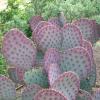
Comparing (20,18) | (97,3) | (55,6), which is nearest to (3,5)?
(20,18)

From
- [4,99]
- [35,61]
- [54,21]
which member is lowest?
[4,99]

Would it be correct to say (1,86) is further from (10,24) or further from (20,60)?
(10,24)

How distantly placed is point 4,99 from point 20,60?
265mm

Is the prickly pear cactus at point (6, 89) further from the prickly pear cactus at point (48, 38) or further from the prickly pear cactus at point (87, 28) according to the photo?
the prickly pear cactus at point (87, 28)

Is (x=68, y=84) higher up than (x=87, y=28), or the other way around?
(x=87, y=28)

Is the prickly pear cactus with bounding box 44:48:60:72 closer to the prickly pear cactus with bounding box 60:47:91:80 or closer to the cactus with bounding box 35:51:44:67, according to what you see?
the prickly pear cactus with bounding box 60:47:91:80

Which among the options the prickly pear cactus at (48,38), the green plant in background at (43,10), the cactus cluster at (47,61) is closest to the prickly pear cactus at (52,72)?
the cactus cluster at (47,61)

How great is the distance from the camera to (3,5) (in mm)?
9703

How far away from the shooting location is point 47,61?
2.18m

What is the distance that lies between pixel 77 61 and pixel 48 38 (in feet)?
0.79

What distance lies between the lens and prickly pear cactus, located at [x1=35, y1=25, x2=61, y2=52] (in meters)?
2.33

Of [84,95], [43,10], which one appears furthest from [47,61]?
[43,10]

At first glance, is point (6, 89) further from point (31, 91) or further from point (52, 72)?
point (52, 72)

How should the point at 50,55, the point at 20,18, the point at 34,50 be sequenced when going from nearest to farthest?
1. the point at 50,55
2. the point at 34,50
3. the point at 20,18
